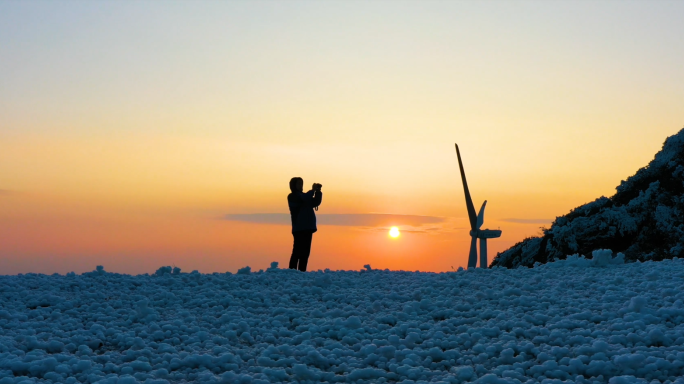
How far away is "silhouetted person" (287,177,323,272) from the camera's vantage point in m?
14.3

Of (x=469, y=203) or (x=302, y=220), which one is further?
(x=469, y=203)

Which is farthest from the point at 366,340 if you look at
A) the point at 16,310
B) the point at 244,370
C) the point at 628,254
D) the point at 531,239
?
the point at 531,239

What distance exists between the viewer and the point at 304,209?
566 inches

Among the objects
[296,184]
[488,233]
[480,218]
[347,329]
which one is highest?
[296,184]

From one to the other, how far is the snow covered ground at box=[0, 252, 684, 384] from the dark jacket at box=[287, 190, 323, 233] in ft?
9.52

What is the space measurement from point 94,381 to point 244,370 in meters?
1.61

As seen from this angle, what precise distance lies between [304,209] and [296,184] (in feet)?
2.43

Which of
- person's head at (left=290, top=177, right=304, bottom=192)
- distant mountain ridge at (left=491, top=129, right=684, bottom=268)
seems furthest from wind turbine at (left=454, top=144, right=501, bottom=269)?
person's head at (left=290, top=177, right=304, bottom=192)

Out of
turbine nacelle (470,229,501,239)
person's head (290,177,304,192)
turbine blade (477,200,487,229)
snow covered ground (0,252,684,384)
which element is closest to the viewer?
snow covered ground (0,252,684,384)

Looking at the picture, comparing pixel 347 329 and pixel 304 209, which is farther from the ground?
pixel 304 209

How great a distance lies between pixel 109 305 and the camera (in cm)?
955

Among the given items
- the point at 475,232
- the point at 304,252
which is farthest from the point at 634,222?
the point at 304,252

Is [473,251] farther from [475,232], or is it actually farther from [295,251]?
[295,251]

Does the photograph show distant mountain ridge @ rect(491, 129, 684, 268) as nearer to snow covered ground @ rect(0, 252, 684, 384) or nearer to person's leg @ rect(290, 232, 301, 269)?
snow covered ground @ rect(0, 252, 684, 384)
